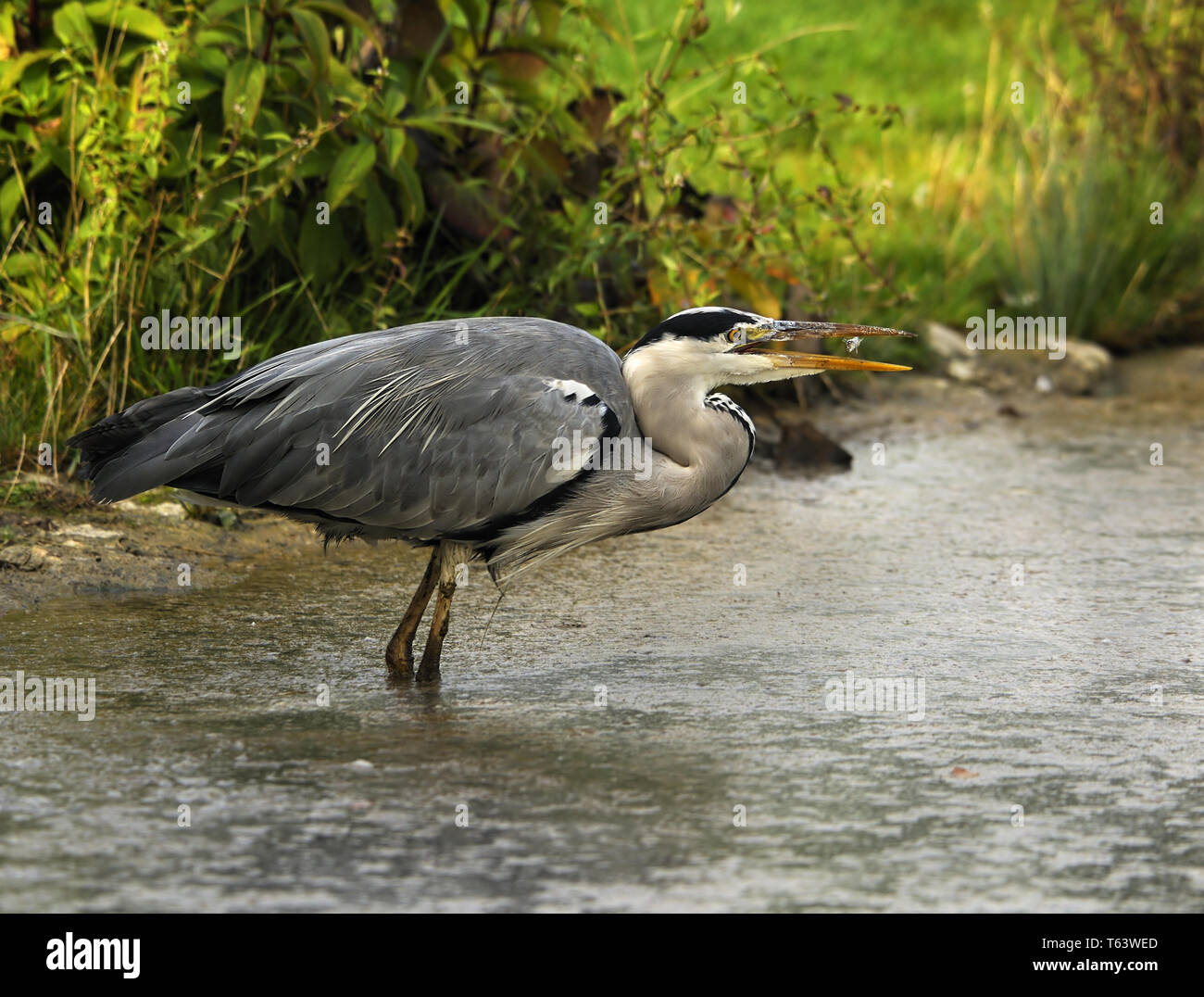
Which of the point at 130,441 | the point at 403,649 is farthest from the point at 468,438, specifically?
the point at 130,441

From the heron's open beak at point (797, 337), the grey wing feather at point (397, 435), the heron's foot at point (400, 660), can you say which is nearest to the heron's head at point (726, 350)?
the heron's open beak at point (797, 337)

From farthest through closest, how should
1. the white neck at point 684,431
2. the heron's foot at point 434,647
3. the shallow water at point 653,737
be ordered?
the white neck at point 684,431 < the heron's foot at point 434,647 < the shallow water at point 653,737

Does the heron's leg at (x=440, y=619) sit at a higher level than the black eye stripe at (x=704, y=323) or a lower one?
lower

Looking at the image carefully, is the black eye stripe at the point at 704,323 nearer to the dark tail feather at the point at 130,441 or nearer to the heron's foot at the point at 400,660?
the heron's foot at the point at 400,660

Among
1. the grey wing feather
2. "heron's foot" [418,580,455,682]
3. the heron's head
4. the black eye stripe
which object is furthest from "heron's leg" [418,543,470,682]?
the black eye stripe

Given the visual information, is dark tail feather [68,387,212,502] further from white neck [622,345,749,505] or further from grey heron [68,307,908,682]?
white neck [622,345,749,505]

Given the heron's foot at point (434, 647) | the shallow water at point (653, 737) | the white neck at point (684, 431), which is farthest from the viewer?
the white neck at point (684, 431)

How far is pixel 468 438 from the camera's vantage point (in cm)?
521

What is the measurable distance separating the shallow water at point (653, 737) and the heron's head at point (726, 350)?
0.89 m

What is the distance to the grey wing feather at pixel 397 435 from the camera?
5160 millimetres

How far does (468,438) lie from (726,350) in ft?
2.80

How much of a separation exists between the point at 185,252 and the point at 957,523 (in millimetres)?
3375

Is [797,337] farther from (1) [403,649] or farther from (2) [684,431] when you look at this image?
(1) [403,649]

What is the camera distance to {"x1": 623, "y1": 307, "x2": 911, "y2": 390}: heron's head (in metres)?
5.34
